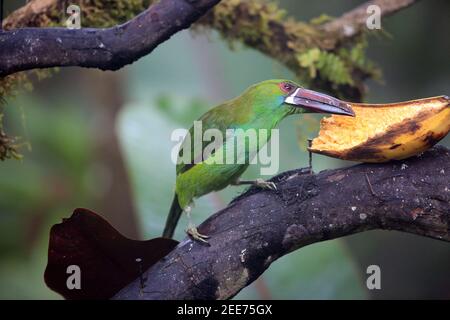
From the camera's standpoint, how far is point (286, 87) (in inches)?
92.6

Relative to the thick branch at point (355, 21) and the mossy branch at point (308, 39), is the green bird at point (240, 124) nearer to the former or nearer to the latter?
the mossy branch at point (308, 39)

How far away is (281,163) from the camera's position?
11.8 feet

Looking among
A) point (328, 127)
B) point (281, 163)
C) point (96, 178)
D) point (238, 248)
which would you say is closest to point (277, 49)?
point (281, 163)

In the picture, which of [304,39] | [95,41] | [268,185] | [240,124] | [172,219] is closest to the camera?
[95,41]

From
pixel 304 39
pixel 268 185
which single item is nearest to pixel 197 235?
pixel 268 185

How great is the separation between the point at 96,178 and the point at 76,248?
263 centimetres

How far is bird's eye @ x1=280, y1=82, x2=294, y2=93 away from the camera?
2352mm

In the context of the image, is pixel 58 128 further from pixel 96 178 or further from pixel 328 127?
pixel 328 127

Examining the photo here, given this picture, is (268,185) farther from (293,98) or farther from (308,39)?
(308,39)

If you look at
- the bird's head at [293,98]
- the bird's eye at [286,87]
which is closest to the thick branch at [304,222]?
the bird's head at [293,98]

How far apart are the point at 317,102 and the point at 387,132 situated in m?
0.27

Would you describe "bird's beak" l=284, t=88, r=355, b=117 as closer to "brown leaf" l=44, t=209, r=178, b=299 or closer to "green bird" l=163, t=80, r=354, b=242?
"green bird" l=163, t=80, r=354, b=242

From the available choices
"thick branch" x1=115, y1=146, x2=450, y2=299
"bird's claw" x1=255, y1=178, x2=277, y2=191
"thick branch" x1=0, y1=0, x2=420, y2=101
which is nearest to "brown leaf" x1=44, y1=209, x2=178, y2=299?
"thick branch" x1=115, y1=146, x2=450, y2=299

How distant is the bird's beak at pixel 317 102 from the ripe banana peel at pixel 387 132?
53mm
